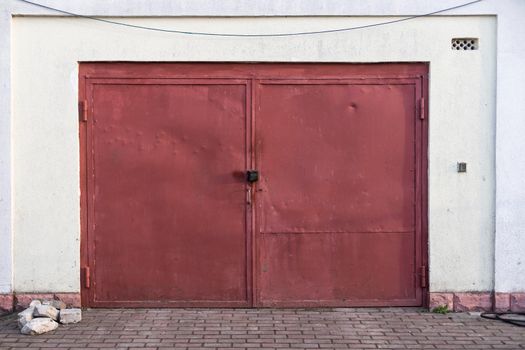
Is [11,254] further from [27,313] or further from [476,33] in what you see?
[476,33]

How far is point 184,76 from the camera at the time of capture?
7.13 metres

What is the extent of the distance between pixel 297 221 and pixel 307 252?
0.33m

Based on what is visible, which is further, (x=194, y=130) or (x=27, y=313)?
(x=194, y=130)

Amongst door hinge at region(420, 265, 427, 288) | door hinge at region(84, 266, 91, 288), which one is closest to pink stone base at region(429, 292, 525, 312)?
door hinge at region(420, 265, 427, 288)

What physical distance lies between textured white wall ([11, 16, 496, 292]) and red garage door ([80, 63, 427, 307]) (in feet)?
0.45

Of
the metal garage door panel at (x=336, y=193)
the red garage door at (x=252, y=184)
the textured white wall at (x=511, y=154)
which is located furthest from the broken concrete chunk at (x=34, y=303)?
the textured white wall at (x=511, y=154)

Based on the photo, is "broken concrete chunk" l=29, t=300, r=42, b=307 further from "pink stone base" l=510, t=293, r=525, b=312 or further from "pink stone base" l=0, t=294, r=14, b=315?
"pink stone base" l=510, t=293, r=525, b=312

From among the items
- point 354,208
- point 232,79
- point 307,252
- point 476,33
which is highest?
point 476,33

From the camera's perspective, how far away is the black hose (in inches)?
267

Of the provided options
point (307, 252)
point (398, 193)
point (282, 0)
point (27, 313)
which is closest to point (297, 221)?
point (307, 252)

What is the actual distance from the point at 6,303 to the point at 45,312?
0.64 m

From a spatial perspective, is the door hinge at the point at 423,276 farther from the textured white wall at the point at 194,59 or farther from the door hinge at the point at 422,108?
the door hinge at the point at 422,108

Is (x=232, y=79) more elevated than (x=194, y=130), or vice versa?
(x=232, y=79)

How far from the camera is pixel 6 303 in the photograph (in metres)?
7.02
